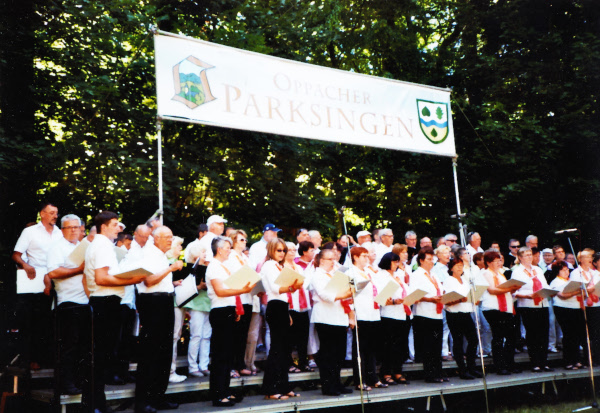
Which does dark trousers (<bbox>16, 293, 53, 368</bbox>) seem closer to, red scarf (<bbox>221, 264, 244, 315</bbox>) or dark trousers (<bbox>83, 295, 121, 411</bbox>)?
dark trousers (<bbox>83, 295, 121, 411</bbox>)

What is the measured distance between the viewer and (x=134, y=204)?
10.6m

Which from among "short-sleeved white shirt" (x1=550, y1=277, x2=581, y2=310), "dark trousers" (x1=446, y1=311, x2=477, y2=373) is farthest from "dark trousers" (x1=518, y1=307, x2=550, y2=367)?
"dark trousers" (x1=446, y1=311, x2=477, y2=373)

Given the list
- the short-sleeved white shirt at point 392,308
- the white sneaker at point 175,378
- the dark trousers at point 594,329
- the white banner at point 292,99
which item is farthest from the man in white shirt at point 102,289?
the dark trousers at point 594,329

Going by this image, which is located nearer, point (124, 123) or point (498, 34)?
point (124, 123)

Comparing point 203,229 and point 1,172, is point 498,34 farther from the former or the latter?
point 1,172

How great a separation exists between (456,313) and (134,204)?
5957 mm

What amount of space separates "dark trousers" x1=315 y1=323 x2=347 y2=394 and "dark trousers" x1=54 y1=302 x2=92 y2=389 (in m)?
2.69

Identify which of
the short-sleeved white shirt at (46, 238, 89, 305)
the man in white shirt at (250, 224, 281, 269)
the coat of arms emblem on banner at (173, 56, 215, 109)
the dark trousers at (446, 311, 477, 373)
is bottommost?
the dark trousers at (446, 311, 477, 373)

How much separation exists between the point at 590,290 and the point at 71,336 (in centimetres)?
791

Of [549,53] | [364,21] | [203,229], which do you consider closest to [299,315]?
[203,229]

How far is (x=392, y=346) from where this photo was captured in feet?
25.0

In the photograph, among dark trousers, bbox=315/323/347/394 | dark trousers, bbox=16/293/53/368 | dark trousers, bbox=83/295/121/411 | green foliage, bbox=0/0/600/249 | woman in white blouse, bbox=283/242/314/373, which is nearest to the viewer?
dark trousers, bbox=83/295/121/411

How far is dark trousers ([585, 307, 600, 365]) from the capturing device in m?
9.63

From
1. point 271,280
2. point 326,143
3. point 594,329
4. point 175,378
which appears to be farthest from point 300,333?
point 326,143
